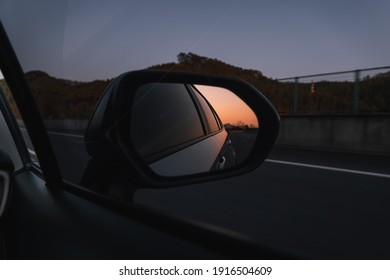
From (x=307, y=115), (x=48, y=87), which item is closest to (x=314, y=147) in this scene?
(x=307, y=115)

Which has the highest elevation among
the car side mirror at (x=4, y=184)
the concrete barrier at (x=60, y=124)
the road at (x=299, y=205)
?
the concrete barrier at (x=60, y=124)

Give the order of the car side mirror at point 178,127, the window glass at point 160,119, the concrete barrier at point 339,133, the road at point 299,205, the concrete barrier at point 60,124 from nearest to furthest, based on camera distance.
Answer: the car side mirror at point 178,127, the window glass at point 160,119, the concrete barrier at point 60,124, the road at point 299,205, the concrete barrier at point 339,133

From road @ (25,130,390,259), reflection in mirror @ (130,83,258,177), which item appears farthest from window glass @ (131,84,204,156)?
road @ (25,130,390,259)

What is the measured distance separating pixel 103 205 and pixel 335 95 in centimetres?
1262

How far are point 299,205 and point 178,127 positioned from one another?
10.8 feet

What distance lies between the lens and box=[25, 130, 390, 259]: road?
3.30m

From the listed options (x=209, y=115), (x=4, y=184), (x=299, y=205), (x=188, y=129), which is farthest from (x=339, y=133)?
(x=4, y=184)

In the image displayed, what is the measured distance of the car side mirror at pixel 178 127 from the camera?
1216 mm

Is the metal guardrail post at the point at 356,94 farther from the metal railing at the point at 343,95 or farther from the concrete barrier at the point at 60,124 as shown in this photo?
the concrete barrier at the point at 60,124

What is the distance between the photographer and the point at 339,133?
38.8ft

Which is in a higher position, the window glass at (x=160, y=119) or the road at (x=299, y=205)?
the window glass at (x=160, y=119)

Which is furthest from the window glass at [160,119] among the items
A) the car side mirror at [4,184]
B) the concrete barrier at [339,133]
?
the concrete barrier at [339,133]

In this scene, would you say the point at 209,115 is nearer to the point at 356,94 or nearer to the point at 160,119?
the point at 160,119

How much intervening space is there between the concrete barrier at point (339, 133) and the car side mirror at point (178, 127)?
9.34 metres
